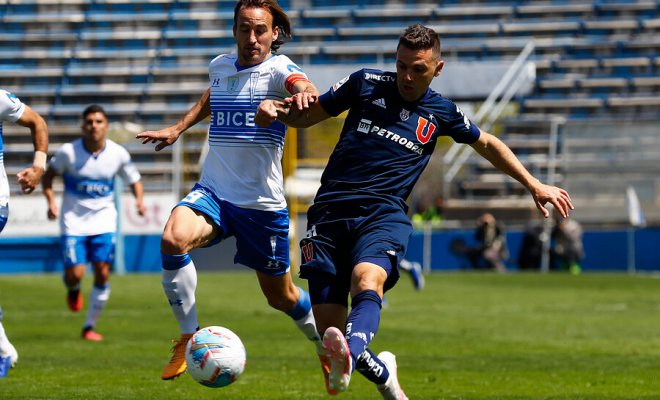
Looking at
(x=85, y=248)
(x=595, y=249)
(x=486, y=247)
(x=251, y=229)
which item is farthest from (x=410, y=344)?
(x=595, y=249)

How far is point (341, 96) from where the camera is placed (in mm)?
6668

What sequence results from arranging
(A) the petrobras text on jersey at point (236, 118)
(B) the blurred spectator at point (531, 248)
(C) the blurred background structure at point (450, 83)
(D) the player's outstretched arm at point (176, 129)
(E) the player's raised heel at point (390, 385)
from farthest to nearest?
(C) the blurred background structure at point (450, 83) → (B) the blurred spectator at point (531, 248) → (A) the petrobras text on jersey at point (236, 118) → (D) the player's outstretched arm at point (176, 129) → (E) the player's raised heel at point (390, 385)

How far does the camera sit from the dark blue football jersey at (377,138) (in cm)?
660

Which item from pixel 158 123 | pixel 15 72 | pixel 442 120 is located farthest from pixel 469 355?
pixel 15 72

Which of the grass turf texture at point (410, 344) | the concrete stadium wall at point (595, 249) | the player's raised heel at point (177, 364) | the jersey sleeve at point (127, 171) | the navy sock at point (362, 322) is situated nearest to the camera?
the navy sock at point (362, 322)

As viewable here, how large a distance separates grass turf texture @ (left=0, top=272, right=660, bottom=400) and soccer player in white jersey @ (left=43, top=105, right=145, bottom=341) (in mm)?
822

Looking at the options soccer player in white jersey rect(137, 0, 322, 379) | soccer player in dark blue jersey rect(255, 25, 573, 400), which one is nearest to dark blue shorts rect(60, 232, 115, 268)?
soccer player in white jersey rect(137, 0, 322, 379)

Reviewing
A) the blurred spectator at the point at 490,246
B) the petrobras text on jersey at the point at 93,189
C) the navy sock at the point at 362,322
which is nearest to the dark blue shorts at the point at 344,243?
the navy sock at the point at 362,322

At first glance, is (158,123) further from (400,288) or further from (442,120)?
(442,120)

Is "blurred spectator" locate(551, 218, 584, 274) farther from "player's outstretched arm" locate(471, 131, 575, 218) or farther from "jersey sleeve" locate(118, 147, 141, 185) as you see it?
"player's outstretched arm" locate(471, 131, 575, 218)

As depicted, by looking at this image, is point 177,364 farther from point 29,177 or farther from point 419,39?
point 419,39

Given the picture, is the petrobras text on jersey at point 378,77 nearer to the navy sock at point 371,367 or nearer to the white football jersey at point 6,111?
the navy sock at point 371,367

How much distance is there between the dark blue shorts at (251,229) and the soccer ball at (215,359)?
106cm

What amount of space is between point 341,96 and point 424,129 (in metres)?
0.51
